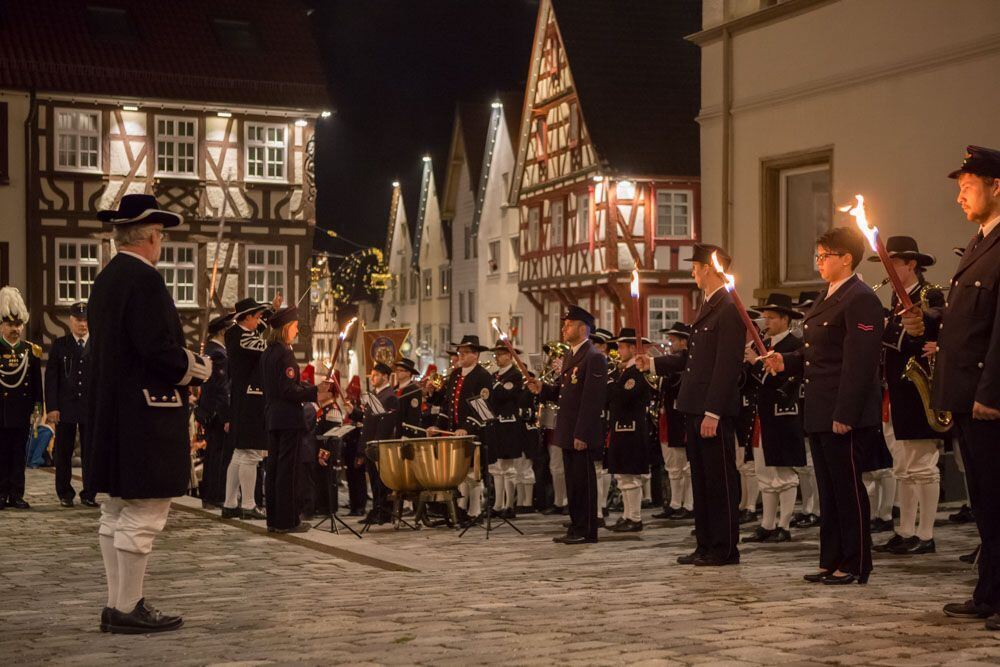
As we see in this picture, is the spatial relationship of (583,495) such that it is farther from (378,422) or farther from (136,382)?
(136,382)

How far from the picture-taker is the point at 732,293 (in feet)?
33.3

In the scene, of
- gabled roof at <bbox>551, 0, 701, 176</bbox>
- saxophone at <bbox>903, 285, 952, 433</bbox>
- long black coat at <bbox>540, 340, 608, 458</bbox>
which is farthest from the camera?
gabled roof at <bbox>551, 0, 701, 176</bbox>

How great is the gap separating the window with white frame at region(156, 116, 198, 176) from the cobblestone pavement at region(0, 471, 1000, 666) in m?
25.9

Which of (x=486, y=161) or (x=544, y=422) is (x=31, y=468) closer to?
(x=544, y=422)

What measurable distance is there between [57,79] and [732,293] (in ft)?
98.7

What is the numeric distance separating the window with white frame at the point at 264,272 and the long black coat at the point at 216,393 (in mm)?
22871

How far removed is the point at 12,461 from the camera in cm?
1702

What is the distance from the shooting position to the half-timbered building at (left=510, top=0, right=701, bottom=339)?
4066 centimetres

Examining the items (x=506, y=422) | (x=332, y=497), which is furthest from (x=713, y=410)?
(x=506, y=422)

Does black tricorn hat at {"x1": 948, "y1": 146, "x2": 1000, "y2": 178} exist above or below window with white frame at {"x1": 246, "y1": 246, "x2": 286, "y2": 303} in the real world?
below

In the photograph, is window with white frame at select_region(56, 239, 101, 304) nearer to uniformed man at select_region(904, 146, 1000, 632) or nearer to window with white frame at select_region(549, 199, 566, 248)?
window with white frame at select_region(549, 199, 566, 248)

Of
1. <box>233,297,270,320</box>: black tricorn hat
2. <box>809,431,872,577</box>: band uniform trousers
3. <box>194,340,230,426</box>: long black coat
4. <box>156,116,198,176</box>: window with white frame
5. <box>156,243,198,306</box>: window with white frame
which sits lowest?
<box>809,431,872,577</box>: band uniform trousers

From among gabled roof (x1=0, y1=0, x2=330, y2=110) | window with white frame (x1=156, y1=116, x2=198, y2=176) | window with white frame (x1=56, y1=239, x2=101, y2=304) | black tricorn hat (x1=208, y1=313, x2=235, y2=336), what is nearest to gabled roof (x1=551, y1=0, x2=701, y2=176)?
gabled roof (x1=0, y1=0, x2=330, y2=110)

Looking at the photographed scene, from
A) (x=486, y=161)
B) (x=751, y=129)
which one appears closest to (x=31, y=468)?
(x=751, y=129)
